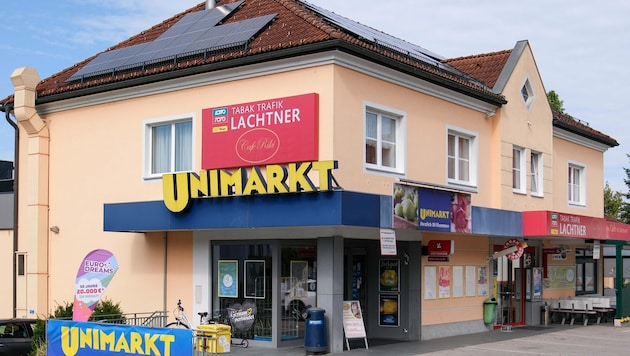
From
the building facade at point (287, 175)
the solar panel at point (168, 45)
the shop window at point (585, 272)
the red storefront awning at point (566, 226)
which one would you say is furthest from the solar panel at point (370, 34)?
the shop window at point (585, 272)

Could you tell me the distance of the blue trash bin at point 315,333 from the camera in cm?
1695

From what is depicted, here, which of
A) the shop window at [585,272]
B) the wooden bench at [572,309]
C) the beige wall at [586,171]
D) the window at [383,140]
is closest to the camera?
the window at [383,140]

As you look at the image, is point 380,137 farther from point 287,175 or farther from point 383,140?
point 287,175

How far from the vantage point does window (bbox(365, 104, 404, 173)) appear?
1823 centimetres

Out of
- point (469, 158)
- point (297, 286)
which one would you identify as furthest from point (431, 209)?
point (469, 158)

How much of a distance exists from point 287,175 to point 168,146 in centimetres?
467

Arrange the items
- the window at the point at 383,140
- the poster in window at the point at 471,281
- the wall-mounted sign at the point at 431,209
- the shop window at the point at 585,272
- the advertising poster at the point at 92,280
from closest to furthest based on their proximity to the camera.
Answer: the advertising poster at the point at 92,280 → the wall-mounted sign at the point at 431,209 → the window at the point at 383,140 → the poster in window at the point at 471,281 → the shop window at the point at 585,272

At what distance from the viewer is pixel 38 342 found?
722 inches

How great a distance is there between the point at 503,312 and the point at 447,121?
7.03 meters

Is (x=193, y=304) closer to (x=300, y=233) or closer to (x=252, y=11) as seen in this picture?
(x=300, y=233)

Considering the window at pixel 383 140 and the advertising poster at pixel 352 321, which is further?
the window at pixel 383 140

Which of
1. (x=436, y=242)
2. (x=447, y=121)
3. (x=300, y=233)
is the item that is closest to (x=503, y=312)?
(x=436, y=242)

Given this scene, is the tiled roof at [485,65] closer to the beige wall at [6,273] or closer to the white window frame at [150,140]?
the white window frame at [150,140]

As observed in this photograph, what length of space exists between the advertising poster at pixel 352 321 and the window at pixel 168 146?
16.5 feet
